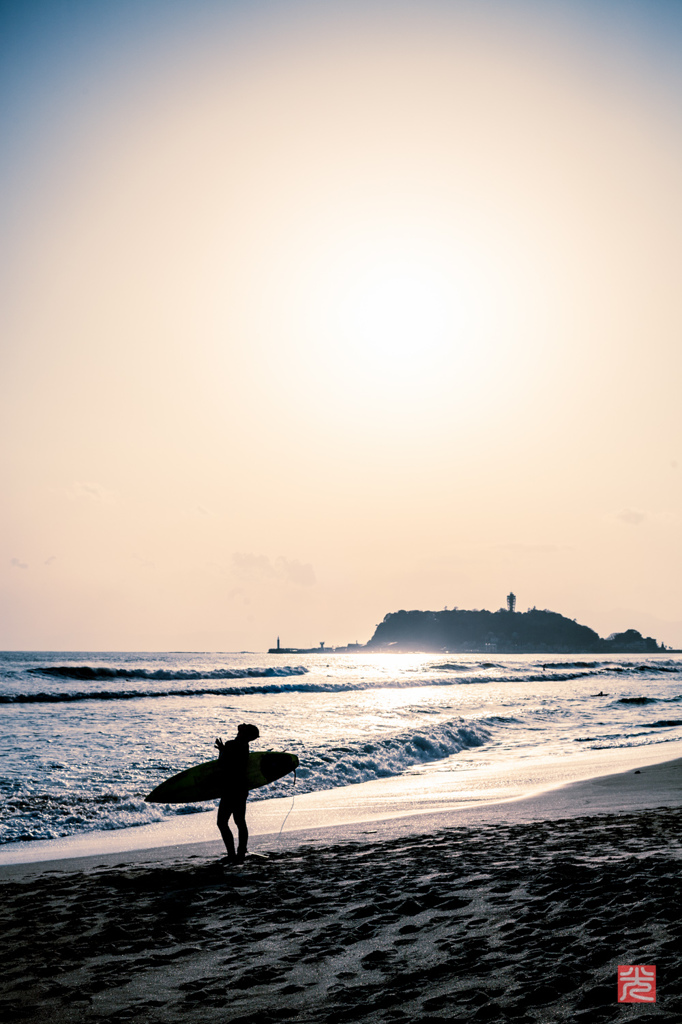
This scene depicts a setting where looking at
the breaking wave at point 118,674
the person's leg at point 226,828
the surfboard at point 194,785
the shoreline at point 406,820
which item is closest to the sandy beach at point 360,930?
the shoreline at point 406,820

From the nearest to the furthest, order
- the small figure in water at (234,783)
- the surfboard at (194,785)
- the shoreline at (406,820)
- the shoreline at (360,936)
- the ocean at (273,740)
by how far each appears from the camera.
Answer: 1. the shoreline at (360,936)
2. the small figure in water at (234,783)
3. the shoreline at (406,820)
4. the surfboard at (194,785)
5. the ocean at (273,740)

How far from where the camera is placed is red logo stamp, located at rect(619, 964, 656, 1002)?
12.8 feet

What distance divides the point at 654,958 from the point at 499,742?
766 inches

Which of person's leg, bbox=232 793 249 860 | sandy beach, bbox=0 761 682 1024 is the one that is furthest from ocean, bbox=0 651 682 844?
sandy beach, bbox=0 761 682 1024

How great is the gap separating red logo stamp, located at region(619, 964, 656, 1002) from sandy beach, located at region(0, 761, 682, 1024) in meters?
0.06

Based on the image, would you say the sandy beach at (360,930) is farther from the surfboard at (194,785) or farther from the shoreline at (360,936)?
the surfboard at (194,785)

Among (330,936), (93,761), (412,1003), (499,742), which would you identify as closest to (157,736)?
(93,761)

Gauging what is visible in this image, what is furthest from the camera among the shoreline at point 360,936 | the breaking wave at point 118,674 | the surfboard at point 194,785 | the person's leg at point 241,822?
the breaking wave at point 118,674

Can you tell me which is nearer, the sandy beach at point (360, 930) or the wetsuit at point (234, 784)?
the sandy beach at point (360, 930)

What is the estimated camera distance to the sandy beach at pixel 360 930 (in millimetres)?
4332

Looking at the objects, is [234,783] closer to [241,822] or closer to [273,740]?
[241,822]

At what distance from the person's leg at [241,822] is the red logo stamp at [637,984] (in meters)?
5.50

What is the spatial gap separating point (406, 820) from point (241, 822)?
122 inches

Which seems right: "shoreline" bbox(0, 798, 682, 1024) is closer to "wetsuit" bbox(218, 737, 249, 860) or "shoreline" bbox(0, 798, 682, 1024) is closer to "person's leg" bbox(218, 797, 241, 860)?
A: "person's leg" bbox(218, 797, 241, 860)
